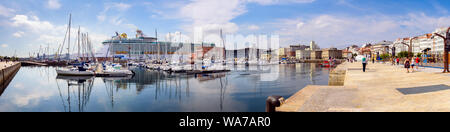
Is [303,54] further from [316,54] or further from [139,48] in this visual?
[139,48]

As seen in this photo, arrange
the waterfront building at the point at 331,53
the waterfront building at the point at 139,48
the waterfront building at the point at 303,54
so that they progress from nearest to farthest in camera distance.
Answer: the waterfront building at the point at 139,48 → the waterfront building at the point at 331,53 → the waterfront building at the point at 303,54

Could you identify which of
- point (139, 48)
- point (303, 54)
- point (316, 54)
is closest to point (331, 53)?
point (316, 54)

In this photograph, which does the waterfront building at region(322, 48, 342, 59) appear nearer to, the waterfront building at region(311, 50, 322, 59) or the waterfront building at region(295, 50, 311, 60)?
the waterfront building at region(311, 50, 322, 59)

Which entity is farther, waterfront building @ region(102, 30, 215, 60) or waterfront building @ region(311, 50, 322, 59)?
waterfront building @ region(311, 50, 322, 59)

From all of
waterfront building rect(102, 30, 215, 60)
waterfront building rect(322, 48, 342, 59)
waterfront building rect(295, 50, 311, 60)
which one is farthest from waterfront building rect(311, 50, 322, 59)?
waterfront building rect(102, 30, 215, 60)

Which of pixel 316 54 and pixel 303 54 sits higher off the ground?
pixel 303 54

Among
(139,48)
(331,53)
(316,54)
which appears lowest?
(316,54)

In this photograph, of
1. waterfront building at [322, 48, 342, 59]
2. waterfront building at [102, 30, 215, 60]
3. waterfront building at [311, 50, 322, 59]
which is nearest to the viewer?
waterfront building at [102, 30, 215, 60]

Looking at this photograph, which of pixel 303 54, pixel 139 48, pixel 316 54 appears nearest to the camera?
pixel 139 48

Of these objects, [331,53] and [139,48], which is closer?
[139,48]

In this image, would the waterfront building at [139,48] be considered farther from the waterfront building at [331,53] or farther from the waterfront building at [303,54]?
the waterfront building at [331,53]

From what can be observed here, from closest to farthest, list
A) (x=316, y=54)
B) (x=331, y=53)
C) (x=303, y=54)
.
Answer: (x=331, y=53) → (x=316, y=54) → (x=303, y=54)

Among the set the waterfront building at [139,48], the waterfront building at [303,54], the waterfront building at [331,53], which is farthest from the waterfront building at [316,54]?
the waterfront building at [139,48]
